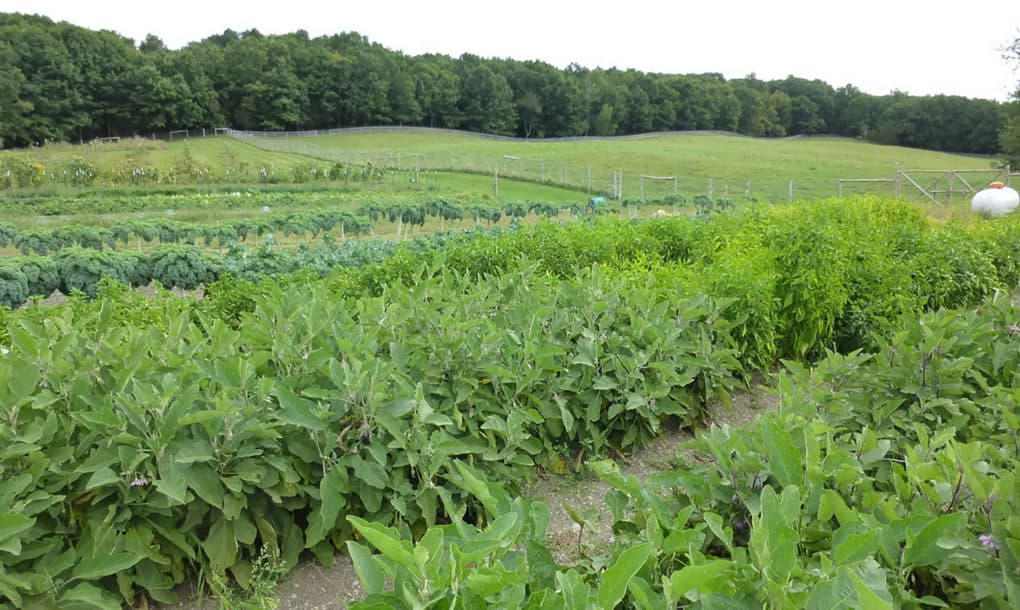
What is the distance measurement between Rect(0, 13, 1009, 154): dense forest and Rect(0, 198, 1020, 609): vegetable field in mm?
55797

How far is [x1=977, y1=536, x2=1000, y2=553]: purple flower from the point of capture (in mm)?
1386

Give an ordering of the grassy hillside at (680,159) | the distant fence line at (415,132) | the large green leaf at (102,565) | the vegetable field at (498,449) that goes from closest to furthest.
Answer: the vegetable field at (498,449) → the large green leaf at (102,565) → the grassy hillside at (680,159) → the distant fence line at (415,132)

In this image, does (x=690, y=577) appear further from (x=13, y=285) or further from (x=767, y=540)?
(x=13, y=285)

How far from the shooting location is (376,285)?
6312 millimetres

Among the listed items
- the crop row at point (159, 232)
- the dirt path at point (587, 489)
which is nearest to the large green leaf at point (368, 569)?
the dirt path at point (587, 489)

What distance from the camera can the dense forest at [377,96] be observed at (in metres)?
58.0

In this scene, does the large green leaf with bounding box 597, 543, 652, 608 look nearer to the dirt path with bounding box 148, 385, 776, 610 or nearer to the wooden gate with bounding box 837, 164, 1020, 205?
the dirt path with bounding box 148, 385, 776, 610

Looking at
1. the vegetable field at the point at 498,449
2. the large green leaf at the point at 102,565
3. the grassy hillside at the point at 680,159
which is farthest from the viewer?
the grassy hillside at the point at 680,159

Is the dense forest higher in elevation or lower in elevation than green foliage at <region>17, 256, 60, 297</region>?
higher

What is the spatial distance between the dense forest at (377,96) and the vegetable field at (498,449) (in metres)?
55.8

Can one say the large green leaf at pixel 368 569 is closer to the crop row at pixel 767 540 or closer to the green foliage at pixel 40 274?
the crop row at pixel 767 540

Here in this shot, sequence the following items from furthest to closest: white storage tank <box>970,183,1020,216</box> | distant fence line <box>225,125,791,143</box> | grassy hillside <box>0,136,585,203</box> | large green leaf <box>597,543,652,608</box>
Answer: distant fence line <box>225,125,791,143</box>, grassy hillside <box>0,136,585,203</box>, white storage tank <box>970,183,1020,216</box>, large green leaf <box>597,543,652,608</box>

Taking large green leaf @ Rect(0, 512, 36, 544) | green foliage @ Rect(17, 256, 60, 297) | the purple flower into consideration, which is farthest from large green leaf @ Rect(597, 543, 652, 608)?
green foliage @ Rect(17, 256, 60, 297)

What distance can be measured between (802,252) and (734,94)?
92.6 metres
